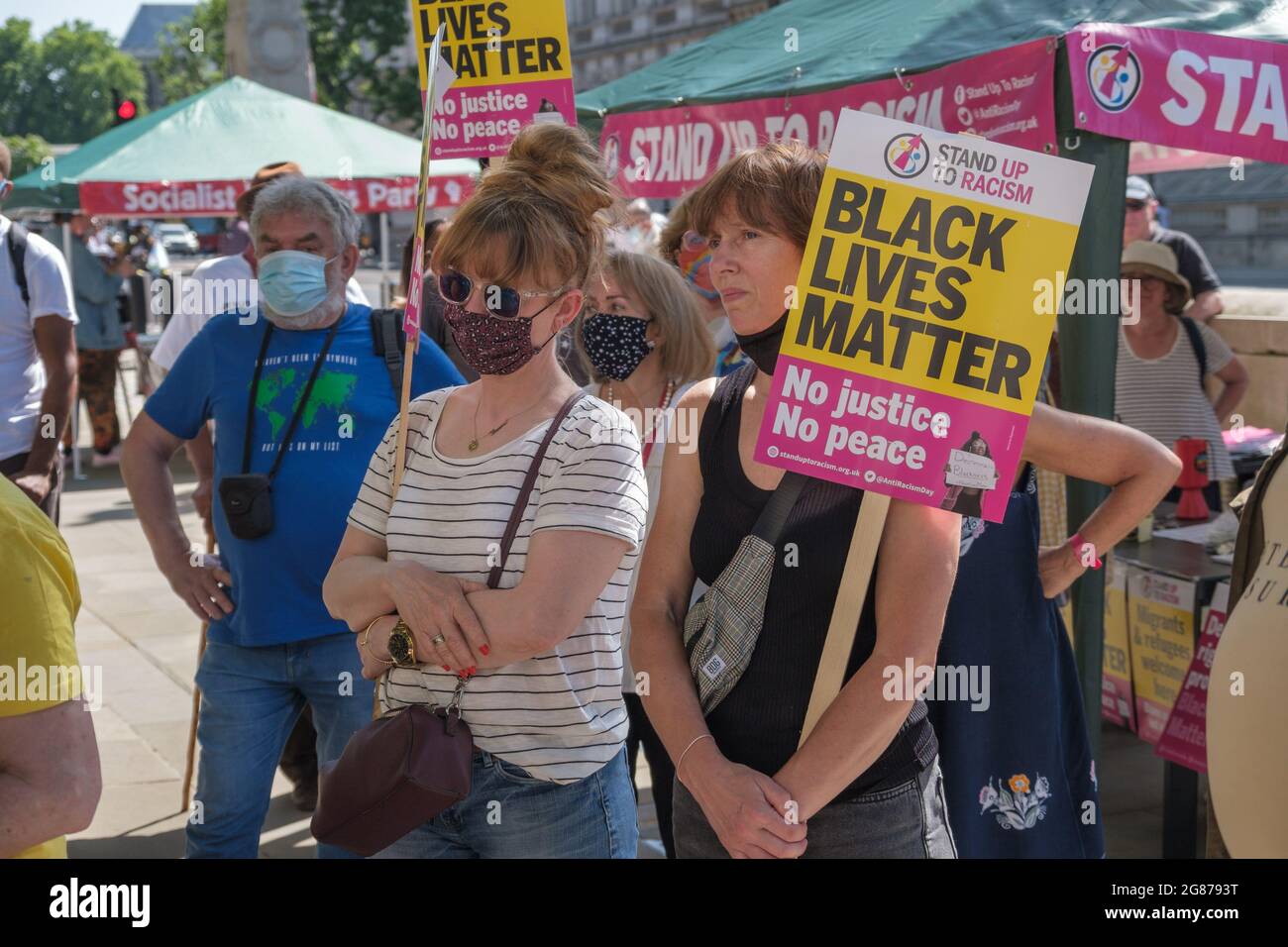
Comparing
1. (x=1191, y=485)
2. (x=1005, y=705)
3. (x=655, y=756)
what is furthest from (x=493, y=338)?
(x=1191, y=485)

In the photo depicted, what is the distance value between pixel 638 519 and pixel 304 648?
4.74 ft

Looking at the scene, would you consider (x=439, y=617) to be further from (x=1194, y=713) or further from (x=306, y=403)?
(x=1194, y=713)

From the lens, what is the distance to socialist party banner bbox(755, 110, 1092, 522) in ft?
7.32

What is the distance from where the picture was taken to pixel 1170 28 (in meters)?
4.03

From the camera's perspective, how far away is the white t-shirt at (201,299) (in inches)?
203

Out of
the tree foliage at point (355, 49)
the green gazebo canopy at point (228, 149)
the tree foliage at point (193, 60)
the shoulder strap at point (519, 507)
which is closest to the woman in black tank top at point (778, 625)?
the shoulder strap at point (519, 507)

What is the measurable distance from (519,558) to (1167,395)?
4.78m

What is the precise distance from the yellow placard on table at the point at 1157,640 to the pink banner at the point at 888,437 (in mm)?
2757

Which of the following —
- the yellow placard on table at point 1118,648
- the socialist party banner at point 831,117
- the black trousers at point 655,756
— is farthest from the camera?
the yellow placard on table at point 1118,648

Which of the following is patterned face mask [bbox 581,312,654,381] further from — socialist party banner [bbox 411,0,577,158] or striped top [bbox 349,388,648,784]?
striped top [bbox 349,388,648,784]

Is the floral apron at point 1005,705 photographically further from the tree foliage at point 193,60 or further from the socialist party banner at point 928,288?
the tree foliage at point 193,60
